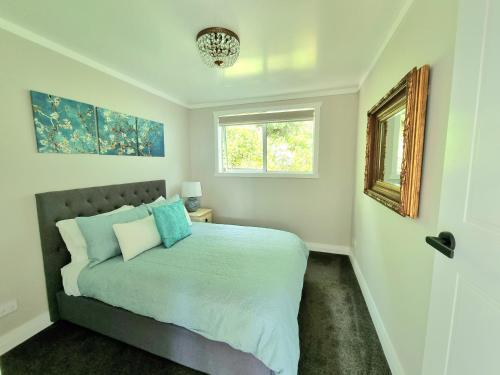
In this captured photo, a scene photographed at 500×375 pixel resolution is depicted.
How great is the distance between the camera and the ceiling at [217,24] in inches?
56.5

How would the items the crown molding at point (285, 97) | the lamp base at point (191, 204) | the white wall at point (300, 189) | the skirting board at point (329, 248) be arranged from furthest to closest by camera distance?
1. the lamp base at point (191, 204)
2. the skirting board at point (329, 248)
3. the white wall at point (300, 189)
4. the crown molding at point (285, 97)

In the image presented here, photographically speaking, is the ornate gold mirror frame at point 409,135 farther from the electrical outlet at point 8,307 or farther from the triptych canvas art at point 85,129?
the electrical outlet at point 8,307

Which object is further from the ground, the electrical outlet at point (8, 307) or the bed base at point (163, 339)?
the electrical outlet at point (8, 307)


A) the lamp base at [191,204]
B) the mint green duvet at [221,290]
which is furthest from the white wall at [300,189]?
the mint green duvet at [221,290]

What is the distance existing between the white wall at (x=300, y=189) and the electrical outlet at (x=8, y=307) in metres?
2.47

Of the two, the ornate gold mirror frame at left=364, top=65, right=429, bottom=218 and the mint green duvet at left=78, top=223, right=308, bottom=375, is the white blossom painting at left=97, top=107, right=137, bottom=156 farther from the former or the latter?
the ornate gold mirror frame at left=364, top=65, right=429, bottom=218

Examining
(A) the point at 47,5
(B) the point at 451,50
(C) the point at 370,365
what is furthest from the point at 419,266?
(A) the point at 47,5

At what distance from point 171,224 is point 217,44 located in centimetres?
167

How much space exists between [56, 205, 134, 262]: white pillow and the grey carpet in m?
0.63

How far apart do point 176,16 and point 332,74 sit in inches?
72.4

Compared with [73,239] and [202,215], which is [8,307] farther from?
[202,215]

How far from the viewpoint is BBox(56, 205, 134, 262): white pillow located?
177 centimetres

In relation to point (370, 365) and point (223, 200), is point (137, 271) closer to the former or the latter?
point (370, 365)

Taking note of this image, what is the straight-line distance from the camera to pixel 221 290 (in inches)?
53.9
